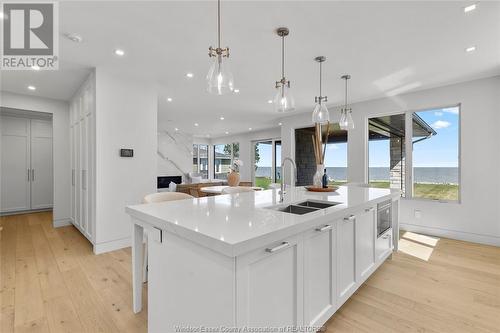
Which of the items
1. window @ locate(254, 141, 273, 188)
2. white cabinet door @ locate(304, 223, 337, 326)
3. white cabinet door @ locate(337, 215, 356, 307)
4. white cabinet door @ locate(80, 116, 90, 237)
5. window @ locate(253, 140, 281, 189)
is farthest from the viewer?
window @ locate(254, 141, 273, 188)

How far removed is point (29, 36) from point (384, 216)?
412 cm

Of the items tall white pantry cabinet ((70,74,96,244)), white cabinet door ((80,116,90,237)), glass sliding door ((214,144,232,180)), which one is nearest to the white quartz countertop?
tall white pantry cabinet ((70,74,96,244))

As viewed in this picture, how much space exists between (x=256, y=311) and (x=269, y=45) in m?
2.49

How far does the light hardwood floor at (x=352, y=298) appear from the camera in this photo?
5.53ft

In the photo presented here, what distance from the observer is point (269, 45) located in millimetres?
2496

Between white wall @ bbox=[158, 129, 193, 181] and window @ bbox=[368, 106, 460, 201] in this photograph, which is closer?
window @ bbox=[368, 106, 460, 201]

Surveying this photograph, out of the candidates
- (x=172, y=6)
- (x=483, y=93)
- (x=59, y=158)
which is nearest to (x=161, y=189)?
(x=59, y=158)

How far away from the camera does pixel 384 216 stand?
246 centimetres

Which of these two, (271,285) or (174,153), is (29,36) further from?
(174,153)

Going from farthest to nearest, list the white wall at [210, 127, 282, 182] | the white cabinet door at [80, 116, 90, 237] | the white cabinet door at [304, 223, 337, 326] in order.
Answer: the white wall at [210, 127, 282, 182] → the white cabinet door at [80, 116, 90, 237] → the white cabinet door at [304, 223, 337, 326]

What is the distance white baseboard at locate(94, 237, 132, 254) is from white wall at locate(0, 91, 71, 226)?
2.14 metres

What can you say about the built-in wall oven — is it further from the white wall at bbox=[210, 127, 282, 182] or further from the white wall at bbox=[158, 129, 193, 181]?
the white wall at bbox=[158, 129, 193, 181]

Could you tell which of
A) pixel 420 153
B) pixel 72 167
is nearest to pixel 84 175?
pixel 72 167

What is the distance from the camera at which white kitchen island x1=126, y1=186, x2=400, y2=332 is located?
964 mm
